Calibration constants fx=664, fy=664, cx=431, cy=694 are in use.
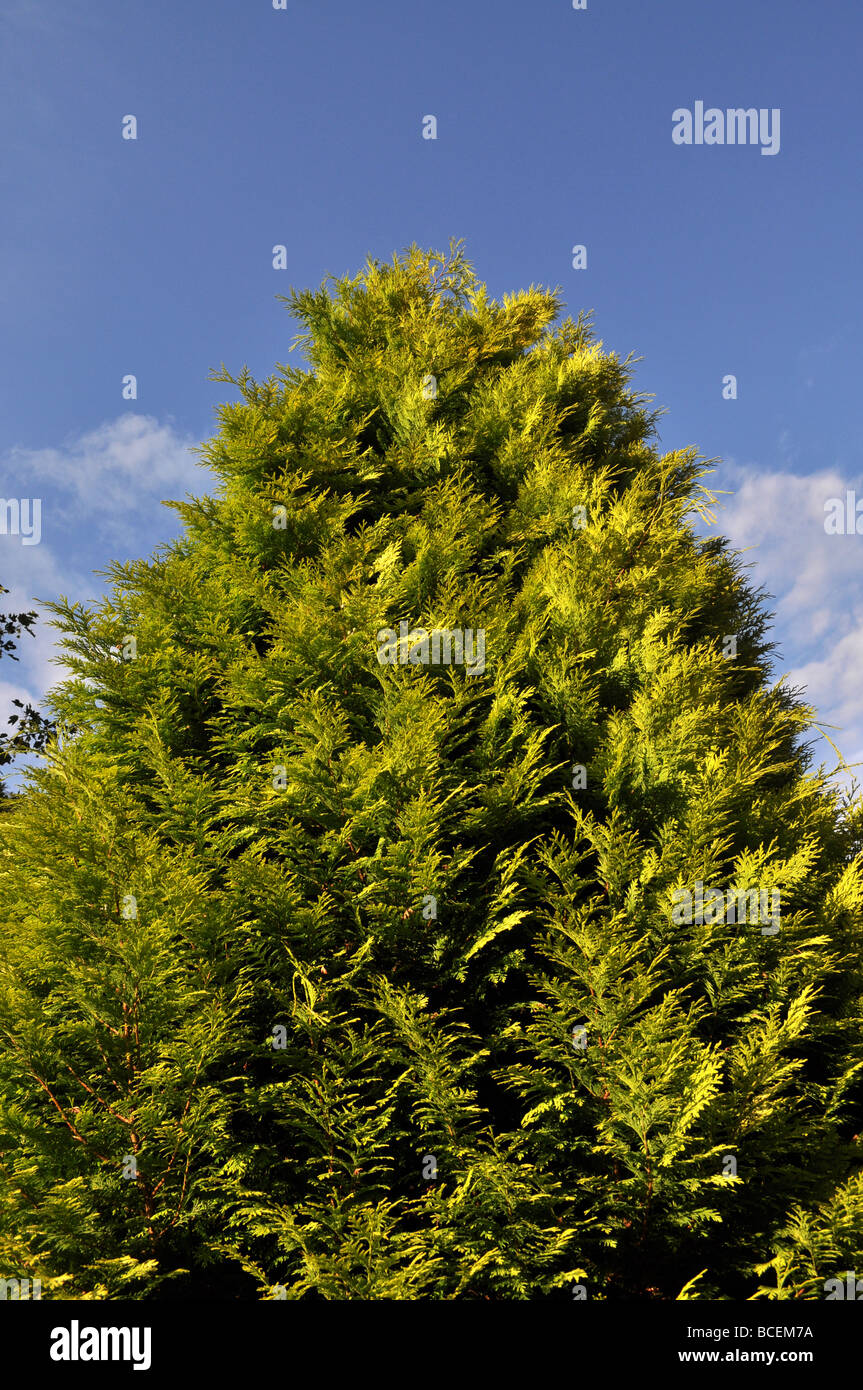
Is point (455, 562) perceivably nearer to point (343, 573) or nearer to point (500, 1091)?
point (343, 573)

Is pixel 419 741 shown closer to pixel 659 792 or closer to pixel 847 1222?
pixel 659 792

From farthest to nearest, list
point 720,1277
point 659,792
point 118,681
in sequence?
point 118,681 < point 659,792 < point 720,1277

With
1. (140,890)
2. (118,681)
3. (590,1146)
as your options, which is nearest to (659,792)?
(590,1146)

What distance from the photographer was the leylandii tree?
4.12 m

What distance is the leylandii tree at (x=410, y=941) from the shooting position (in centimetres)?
412

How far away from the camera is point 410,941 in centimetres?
500

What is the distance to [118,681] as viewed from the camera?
6.14 metres

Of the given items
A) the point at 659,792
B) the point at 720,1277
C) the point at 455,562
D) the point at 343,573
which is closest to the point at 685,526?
the point at 455,562
